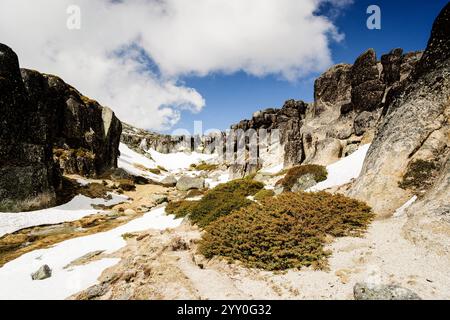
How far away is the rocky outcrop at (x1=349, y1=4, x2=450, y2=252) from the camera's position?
10.3 metres

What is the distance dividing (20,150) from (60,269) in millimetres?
19228

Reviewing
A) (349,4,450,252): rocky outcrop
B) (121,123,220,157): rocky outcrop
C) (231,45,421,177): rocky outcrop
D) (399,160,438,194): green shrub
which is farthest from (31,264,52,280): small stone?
(121,123,220,157): rocky outcrop

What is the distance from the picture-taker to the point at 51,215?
78.2 feet

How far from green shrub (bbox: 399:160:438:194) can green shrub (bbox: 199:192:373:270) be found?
75.1 inches

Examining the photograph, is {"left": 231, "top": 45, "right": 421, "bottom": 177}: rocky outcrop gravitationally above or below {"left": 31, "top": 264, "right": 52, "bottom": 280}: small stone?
above

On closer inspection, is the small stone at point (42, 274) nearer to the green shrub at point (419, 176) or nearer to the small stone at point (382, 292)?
the small stone at point (382, 292)

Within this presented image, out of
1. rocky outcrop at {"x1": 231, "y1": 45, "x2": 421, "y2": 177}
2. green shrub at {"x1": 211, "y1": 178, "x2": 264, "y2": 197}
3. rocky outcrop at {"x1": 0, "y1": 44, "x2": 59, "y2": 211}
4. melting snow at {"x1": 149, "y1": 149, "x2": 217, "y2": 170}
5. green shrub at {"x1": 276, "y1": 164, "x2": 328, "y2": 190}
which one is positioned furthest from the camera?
melting snow at {"x1": 149, "y1": 149, "x2": 217, "y2": 170}

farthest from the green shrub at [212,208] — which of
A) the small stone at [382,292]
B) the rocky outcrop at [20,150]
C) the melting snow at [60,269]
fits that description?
the rocky outcrop at [20,150]

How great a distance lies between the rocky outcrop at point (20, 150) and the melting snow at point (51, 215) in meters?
1.09

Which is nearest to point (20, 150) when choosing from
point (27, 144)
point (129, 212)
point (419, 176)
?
point (27, 144)

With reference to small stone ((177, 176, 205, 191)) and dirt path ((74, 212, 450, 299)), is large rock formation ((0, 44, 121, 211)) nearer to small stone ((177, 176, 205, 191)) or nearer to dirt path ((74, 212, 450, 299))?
small stone ((177, 176, 205, 191))

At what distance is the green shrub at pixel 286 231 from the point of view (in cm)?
792
